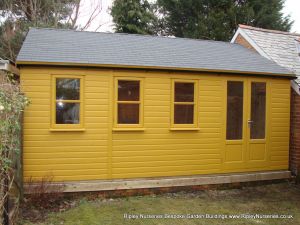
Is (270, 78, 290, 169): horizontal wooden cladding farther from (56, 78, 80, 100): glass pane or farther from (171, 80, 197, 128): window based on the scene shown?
(56, 78, 80, 100): glass pane

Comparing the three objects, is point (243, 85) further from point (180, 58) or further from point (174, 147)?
point (174, 147)

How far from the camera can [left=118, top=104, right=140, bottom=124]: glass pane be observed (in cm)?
807

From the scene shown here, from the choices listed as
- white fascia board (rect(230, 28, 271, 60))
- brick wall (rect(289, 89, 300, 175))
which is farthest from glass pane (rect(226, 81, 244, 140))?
white fascia board (rect(230, 28, 271, 60))

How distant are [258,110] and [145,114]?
332 cm

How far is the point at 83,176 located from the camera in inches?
307

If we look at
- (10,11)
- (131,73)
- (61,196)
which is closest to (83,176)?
(61,196)

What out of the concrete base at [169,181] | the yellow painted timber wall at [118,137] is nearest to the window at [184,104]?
the yellow painted timber wall at [118,137]

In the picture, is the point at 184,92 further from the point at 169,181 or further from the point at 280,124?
the point at 280,124

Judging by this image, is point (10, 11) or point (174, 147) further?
point (10, 11)

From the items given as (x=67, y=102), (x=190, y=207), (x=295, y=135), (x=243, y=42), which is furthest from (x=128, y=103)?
(x=243, y=42)

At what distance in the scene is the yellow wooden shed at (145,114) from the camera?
24.7 ft

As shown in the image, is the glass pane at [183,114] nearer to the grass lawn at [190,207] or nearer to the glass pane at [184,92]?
the glass pane at [184,92]

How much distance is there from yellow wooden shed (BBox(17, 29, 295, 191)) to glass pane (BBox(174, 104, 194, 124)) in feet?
0.08

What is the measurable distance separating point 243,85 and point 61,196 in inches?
214
